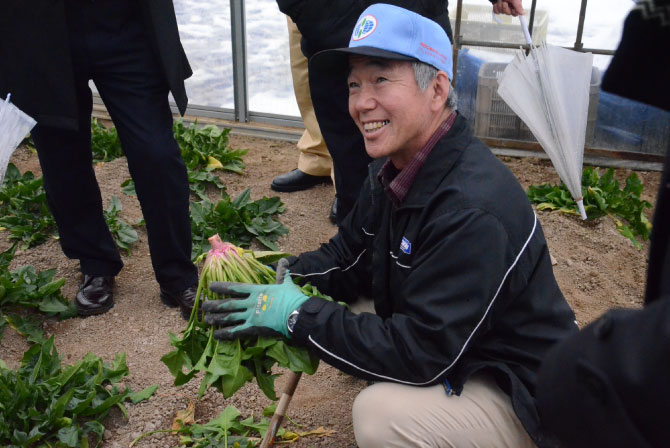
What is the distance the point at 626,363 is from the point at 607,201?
400 centimetres

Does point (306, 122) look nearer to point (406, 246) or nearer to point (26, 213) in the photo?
point (26, 213)

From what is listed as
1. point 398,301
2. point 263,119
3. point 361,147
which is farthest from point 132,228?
point 398,301

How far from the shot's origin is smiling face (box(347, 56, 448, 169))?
104 inches

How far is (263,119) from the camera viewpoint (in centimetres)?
645

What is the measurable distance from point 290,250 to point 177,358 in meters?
1.95

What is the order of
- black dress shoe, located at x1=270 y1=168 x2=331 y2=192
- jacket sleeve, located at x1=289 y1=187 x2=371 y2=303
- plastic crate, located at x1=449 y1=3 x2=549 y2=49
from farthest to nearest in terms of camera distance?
plastic crate, located at x1=449 y1=3 x2=549 y2=49, black dress shoe, located at x1=270 y1=168 x2=331 y2=192, jacket sleeve, located at x1=289 y1=187 x2=371 y2=303

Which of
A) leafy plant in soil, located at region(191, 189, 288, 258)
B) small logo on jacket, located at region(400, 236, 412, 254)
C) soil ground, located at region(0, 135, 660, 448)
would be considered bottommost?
soil ground, located at region(0, 135, 660, 448)

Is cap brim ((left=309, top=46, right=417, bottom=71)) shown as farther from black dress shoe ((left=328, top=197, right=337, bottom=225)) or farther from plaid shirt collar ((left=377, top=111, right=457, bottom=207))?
black dress shoe ((left=328, top=197, right=337, bottom=225))

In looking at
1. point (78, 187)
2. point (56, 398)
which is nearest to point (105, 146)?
point (78, 187)

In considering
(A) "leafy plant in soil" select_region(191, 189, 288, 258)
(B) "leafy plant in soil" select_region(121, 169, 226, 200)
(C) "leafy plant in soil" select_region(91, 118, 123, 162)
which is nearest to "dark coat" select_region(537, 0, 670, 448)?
(A) "leafy plant in soil" select_region(191, 189, 288, 258)

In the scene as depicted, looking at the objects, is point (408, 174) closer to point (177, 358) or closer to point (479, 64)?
point (177, 358)

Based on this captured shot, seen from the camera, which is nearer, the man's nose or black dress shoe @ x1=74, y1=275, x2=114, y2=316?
the man's nose

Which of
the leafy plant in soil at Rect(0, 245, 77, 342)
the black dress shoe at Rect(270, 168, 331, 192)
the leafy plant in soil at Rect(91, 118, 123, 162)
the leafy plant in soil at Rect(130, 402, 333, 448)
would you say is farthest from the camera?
the leafy plant in soil at Rect(91, 118, 123, 162)

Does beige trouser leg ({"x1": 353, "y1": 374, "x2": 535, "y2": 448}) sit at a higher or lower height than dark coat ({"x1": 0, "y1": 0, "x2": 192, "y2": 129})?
lower
